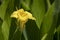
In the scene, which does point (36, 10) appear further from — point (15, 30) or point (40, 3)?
point (15, 30)

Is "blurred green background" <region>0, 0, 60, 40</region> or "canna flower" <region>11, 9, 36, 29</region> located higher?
"canna flower" <region>11, 9, 36, 29</region>

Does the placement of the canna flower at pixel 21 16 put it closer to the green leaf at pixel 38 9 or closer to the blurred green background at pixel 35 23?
the blurred green background at pixel 35 23

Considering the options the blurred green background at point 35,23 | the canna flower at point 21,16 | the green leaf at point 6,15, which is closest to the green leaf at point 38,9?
the blurred green background at point 35,23

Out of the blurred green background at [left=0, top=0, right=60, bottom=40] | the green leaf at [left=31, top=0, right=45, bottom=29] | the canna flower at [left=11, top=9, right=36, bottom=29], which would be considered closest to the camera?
the canna flower at [left=11, top=9, right=36, bottom=29]

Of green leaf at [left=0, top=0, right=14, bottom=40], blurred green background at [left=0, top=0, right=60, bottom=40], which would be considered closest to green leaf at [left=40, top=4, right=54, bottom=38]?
blurred green background at [left=0, top=0, right=60, bottom=40]

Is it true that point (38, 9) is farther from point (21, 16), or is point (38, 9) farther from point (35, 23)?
point (21, 16)

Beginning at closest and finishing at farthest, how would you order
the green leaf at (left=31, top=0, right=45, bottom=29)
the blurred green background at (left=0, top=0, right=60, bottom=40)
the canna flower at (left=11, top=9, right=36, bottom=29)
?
the canna flower at (left=11, top=9, right=36, bottom=29) → the blurred green background at (left=0, top=0, right=60, bottom=40) → the green leaf at (left=31, top=0, right=45, bottom=29)

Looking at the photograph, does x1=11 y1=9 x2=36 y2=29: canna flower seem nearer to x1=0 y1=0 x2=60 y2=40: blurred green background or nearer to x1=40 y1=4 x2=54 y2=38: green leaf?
x1=0 y1=0 x2=60 y2=40: blurred green background

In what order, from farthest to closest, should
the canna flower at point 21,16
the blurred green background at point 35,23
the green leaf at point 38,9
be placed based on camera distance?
the green leaf at point 38,9, the blurred green background at point 35,23, the canna flower at point 21,16

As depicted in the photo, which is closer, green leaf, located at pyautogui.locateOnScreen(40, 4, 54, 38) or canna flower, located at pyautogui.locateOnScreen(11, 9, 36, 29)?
canna flower, located at pyautogui.locateOnScreen(11, 9, 36, 29)

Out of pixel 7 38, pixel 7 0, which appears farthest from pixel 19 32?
pixel 7 0
